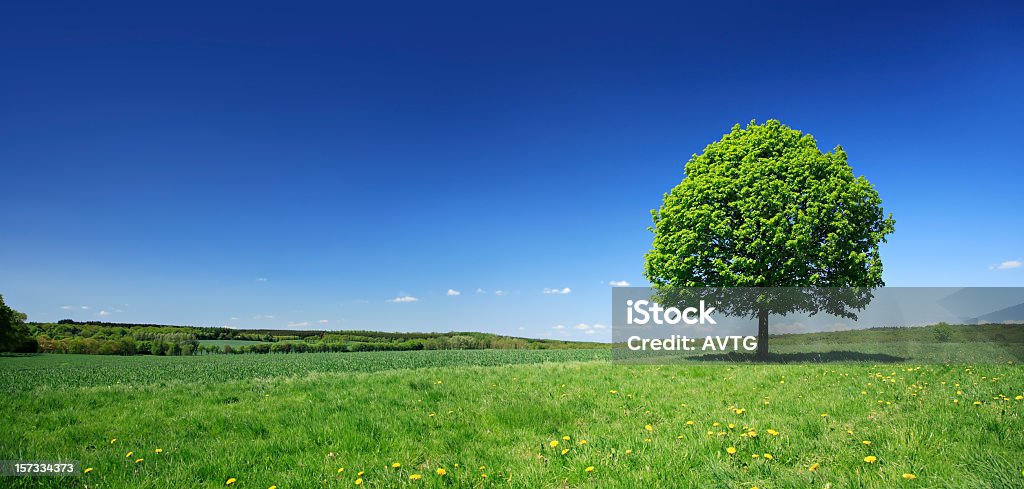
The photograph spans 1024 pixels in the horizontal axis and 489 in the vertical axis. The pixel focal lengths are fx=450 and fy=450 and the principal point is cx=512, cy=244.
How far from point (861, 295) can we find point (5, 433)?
29.4 meters

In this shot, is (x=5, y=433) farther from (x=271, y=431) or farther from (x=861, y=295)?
(x=861, y=295)

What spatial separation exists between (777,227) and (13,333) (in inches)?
3273

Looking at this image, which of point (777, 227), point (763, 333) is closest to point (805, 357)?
point (763, 333)

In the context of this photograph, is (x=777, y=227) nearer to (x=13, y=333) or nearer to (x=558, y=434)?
(x=558, y=434)

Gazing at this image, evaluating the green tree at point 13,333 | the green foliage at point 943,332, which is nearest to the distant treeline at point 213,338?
the green tree at point 13,333

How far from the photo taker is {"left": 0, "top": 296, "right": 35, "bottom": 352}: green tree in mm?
55062

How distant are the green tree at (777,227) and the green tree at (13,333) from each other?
77107 mm

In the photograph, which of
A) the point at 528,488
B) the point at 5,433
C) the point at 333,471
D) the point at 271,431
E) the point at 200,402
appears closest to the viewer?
the point at 528,488

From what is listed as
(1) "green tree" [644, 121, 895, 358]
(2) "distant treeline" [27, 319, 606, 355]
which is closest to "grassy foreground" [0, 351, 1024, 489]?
(1) "green tree" [644, 121, 895, 358]

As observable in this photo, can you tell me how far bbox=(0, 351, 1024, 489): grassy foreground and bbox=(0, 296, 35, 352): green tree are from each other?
2563 inches

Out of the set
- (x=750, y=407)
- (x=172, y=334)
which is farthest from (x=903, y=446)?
(x=172, y=334)

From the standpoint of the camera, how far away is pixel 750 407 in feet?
28.2

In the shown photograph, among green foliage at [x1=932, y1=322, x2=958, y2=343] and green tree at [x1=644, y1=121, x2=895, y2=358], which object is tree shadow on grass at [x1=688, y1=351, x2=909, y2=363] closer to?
green tree at [x1=644, y1=121, x2=895, y2=358]

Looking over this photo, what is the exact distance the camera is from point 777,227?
65.0ft
